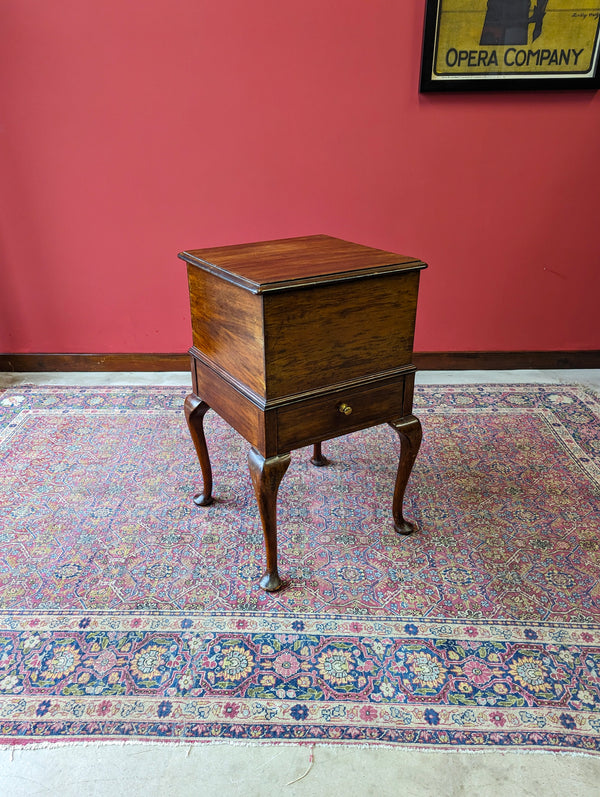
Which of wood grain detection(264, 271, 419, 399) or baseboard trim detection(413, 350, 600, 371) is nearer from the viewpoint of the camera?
wood grain detection(264, 271, 419, 399)

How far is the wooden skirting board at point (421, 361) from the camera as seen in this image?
323cm

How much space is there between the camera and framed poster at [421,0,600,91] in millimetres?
2594

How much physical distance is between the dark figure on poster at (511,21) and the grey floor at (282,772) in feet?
9.47

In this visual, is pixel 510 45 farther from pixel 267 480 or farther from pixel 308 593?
pixel 308 593

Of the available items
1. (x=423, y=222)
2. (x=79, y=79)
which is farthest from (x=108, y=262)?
(x=423, y=222)

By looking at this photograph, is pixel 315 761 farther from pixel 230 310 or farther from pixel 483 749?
pixel 230 310

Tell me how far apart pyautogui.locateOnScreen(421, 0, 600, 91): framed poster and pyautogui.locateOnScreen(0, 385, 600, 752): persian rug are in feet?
5.53

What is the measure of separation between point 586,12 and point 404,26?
2.79 feet

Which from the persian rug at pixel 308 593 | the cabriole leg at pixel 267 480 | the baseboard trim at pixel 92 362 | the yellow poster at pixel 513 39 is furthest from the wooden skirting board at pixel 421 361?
the cabriole leg at pixel 267 480

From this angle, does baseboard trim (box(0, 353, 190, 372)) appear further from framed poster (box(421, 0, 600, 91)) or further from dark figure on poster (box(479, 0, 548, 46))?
dark figure on poster (box(479, 0, 548, 46))

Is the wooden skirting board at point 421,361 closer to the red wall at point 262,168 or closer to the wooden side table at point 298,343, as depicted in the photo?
the red wall at point 262,168

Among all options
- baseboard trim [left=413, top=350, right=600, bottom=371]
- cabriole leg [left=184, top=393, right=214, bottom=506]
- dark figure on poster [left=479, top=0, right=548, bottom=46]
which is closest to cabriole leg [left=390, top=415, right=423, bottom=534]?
cabriole leg [left=184, top=393, right=214, bottom=506]

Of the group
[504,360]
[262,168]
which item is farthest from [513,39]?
[504,360]

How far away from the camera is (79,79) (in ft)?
8.91
